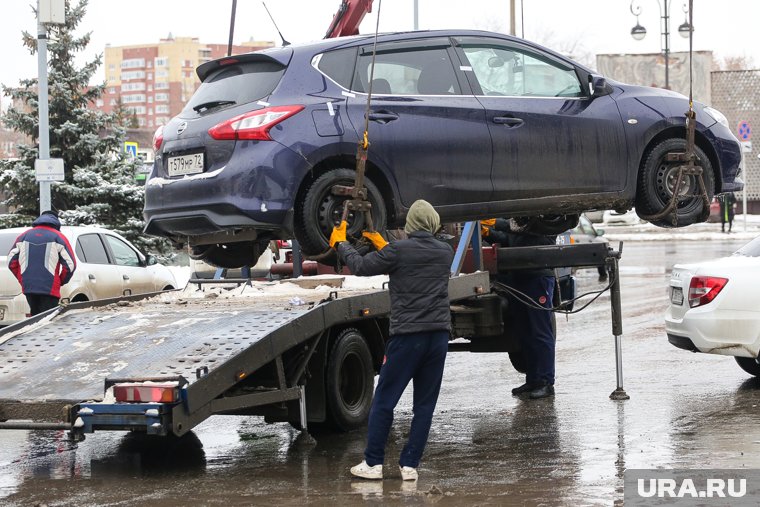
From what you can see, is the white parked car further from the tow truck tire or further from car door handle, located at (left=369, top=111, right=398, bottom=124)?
car door handle, located at (left=369, top=111, right=398, bottom=124)

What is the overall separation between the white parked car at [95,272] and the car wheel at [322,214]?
22.1ft

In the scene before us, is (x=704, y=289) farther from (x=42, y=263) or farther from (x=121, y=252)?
(x=121, y=252)

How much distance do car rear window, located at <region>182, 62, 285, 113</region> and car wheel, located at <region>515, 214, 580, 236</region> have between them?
3.18m

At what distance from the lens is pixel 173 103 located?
582ft

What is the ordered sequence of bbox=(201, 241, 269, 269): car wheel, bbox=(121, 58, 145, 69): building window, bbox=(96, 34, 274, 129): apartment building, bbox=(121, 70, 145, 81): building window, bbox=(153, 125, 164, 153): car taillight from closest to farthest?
bbox=(153, 125, 164, 153): car taillight
bbox=(201, 241, 269, 269): car wheel
bbox=(96, 34, 274, 129): apartment building
bbox=(121, 70, 145, 81): building window
bbox=(121, 58, 145, 69): building window

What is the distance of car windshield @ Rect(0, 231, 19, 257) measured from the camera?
1441cm

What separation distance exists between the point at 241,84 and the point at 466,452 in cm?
280

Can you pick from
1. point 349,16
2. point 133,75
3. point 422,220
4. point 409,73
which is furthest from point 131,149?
point 133,75

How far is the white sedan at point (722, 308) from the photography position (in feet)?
32.7

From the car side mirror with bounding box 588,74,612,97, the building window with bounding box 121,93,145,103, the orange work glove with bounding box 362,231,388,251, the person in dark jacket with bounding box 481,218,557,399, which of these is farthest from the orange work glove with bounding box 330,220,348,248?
the building window with bounding box 121,93,145,103

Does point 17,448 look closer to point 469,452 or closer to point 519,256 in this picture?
point 469,452

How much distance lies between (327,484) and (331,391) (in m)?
1.36

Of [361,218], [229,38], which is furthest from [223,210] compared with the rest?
[229,38]

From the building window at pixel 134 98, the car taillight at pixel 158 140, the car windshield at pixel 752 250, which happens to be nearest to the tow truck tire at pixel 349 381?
the car taillight at pixel 158 140
